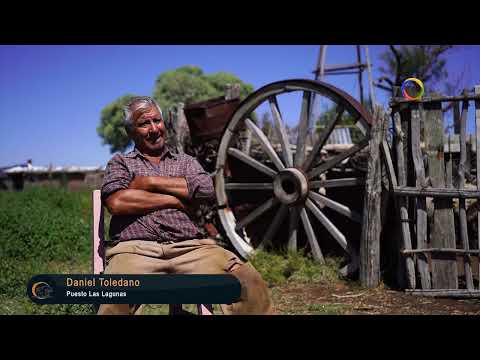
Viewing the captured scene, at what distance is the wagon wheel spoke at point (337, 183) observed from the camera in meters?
5.32

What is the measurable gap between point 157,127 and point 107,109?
116 ft

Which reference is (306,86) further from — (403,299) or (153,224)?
(153,224)

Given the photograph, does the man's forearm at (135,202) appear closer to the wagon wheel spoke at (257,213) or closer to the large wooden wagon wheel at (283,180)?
the large wooden wagon wheel at (283,180)

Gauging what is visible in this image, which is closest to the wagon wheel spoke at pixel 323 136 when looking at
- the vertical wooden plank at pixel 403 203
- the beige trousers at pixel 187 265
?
the vertical wooden plank at pixel 403 203

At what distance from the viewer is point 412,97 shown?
15.2ft

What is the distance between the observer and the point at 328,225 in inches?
216

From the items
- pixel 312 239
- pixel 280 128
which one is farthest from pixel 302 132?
pixel 312 239

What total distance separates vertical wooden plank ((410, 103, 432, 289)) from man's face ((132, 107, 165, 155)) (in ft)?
8.88

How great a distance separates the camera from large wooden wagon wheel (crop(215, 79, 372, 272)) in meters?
5.41

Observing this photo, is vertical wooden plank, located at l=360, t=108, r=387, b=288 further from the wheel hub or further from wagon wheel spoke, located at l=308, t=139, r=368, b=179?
the wheel hub

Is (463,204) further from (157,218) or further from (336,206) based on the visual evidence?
(157,218)

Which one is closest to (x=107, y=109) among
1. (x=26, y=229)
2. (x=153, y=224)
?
(x=26, y=229)

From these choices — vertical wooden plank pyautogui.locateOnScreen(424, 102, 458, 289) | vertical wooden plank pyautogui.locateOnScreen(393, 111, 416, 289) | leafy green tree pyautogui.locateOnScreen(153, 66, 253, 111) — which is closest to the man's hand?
vertical wooden plank pyautogui.locateOnScreen(393, 111, 416, 289)
